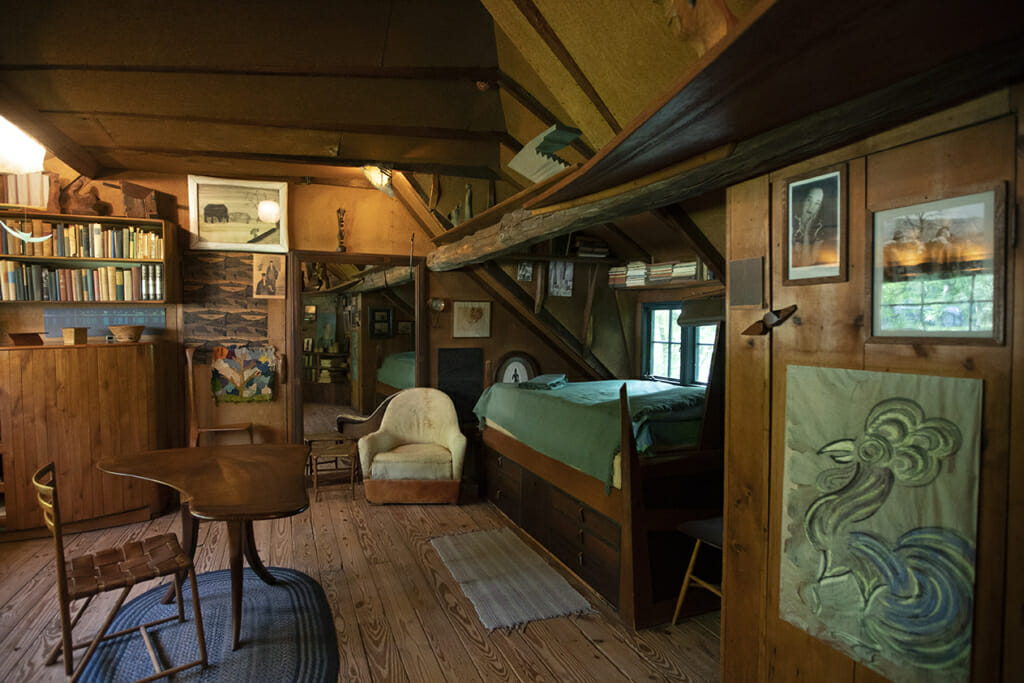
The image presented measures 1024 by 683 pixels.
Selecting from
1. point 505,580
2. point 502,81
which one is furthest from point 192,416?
point 502,81

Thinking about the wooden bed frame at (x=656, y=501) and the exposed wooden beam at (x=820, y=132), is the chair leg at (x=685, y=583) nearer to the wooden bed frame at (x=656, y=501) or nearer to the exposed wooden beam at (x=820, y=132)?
the wooden bed frame at (x=656, y=501)

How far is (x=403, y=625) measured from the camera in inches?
104

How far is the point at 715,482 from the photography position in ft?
9.59

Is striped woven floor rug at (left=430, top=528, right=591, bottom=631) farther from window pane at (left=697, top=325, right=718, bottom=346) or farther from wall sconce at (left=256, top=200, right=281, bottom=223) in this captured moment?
wall sconce at (left=256, top=200, right=281, bottom=223)

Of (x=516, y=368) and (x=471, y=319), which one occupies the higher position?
(x=471, y=319)

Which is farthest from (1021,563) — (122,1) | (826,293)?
(122,1)

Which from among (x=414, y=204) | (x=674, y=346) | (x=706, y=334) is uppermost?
(x=414, y=204)

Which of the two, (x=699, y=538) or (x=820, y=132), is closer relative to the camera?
(x=820, y=132)

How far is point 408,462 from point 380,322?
4.50m

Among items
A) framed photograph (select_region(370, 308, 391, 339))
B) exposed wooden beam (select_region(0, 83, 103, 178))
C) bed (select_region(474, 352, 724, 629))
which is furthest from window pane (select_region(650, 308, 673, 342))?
framed photograph (select_region(370, 308, 391, 339))

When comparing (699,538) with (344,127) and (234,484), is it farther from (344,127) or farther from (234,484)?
(344,127)

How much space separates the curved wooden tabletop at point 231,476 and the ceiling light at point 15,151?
142cm

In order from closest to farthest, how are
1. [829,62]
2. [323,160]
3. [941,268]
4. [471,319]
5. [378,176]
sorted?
1. [829,62]
2. [941,268]
3. [323,160]
4. [378,176]
5. [471,319]

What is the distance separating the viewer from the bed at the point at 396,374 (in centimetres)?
665
